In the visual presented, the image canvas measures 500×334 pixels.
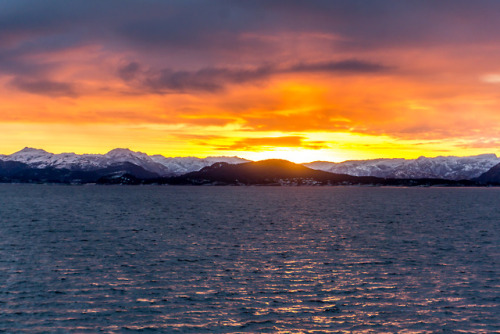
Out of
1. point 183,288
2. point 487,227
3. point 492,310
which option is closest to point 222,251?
point 183,288

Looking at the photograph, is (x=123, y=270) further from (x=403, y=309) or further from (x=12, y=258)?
(x=403, y=309)

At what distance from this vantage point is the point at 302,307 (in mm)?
33812

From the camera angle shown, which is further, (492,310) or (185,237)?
(185,237)

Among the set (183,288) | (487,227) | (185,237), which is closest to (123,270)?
(183,288)

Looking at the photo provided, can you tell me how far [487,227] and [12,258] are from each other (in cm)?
9065

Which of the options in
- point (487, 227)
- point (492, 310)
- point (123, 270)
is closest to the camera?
point (492, 310)

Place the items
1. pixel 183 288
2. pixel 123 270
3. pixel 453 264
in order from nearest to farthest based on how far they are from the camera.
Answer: pixel 183 288 < pixel 123 270 < pixel 453 264

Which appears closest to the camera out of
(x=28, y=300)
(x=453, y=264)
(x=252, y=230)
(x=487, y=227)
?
(x=28, y=300)

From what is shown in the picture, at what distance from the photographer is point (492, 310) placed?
33.0 metres

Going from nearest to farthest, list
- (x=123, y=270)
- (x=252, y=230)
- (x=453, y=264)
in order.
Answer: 1. (x=123, y=270)
2. (x=453, y=264)
3. (x=252, y=230)

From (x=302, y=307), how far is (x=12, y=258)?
3821 cm

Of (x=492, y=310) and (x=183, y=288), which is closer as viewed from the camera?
(x=492, y=310)

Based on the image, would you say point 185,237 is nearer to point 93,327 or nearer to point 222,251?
point 222,251

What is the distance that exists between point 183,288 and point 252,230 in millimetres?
47193
